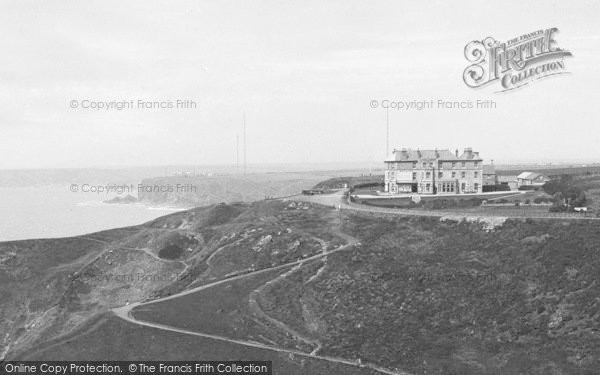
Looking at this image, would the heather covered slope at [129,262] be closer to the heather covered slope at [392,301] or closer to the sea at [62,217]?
the heather covered slope at [392,301]

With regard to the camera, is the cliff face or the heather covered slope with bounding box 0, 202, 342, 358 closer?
the heather covered slope with bounding box 0, 202, 342, 358

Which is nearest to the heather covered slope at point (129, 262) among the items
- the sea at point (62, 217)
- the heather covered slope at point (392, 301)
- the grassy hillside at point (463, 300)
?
the heather covered slope at point (392, 301)

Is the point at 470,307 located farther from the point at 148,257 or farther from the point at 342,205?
the point at 148,257

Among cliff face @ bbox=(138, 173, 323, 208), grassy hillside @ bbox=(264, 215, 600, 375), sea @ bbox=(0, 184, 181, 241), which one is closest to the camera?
grassy hillside @ bbox=(264, 215, 600, 375)

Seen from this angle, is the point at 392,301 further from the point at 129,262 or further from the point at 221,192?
the point at 221,192

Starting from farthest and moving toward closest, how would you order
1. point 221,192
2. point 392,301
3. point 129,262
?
point 221,192 → point 129,262 → point 392,301

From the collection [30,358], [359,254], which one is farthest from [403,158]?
[30,358]

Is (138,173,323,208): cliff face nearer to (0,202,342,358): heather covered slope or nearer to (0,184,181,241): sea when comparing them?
(0,184,181,241): sea

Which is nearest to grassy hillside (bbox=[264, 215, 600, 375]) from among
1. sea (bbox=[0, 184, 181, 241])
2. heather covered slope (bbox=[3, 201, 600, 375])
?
heather covered slope (bbox=[3, 201, 600, 375])

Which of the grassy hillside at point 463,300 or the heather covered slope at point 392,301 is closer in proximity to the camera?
the grassy hillside at point 463,300

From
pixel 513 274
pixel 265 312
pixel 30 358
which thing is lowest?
pixel 30 358

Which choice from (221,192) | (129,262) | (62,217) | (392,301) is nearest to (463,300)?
(392,301)
